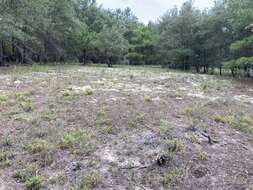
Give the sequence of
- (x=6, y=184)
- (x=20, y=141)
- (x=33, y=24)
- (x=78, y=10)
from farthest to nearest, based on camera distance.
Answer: (x=78, y=10) < (x=33, y=24) < (x=20, y=141) < (x=6, y=184)

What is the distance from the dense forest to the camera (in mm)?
Answer: 16062

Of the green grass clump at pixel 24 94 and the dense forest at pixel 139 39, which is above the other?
the dense forest at pixel 139 39

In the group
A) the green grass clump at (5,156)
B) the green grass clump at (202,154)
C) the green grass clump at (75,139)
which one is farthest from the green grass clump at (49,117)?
the green grass clump at (202,154)

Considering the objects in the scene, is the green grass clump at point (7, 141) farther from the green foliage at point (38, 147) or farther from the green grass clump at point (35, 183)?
the green grass clump at point (35, 183)

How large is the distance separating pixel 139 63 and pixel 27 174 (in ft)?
105

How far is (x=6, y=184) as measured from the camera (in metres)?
2.91

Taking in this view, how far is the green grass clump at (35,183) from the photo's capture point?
112 inches

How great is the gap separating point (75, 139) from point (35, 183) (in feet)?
4.03

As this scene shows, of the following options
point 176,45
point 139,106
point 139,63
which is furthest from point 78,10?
point 139,106

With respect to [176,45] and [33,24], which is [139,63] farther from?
[33,24]

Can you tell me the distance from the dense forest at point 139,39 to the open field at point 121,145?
9967mm

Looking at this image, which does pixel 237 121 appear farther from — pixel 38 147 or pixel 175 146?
pixel 38 147

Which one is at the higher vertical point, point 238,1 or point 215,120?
point 238,1

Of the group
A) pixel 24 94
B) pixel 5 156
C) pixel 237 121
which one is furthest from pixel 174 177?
pixel 24 94
